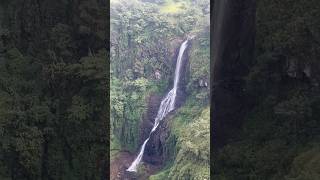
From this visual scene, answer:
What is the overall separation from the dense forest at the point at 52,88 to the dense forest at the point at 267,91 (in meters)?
1.43

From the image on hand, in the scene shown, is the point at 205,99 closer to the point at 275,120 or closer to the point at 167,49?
the point at 167,49

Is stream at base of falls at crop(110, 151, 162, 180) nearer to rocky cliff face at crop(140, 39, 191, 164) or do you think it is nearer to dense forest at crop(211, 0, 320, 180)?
rocky cliff face at crop(140, 39, 191, 164)

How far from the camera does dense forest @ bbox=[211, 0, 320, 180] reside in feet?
17.3

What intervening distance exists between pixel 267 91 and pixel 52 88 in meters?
2.52

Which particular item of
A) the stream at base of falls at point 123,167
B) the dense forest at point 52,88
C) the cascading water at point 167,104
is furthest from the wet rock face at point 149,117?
the dense forest at point 52,88

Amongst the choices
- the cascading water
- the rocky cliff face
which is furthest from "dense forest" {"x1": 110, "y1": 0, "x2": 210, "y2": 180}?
the cascading water

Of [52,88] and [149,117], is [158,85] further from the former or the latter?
[52,88]

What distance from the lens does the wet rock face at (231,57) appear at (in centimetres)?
547

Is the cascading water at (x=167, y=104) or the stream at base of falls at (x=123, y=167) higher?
the cascading water at (x=167, y=104)

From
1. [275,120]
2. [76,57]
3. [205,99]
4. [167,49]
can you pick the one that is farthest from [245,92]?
[167,49]

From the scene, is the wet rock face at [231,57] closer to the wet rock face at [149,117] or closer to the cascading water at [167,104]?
the cascading water at [167,104]

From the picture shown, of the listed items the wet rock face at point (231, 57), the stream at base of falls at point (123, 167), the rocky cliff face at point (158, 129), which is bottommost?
the stream at base of falls at point (123, 167)

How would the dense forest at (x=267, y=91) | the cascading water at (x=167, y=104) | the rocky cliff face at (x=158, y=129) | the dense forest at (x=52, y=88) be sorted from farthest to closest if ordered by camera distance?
the cascading water at (x=167, y=104) → the rocky cliff face at (x=158, y=129) → the dense forest at (x=52, y=88) → the dense forest at (x=267, y=91)

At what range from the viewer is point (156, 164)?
65.5 ft
